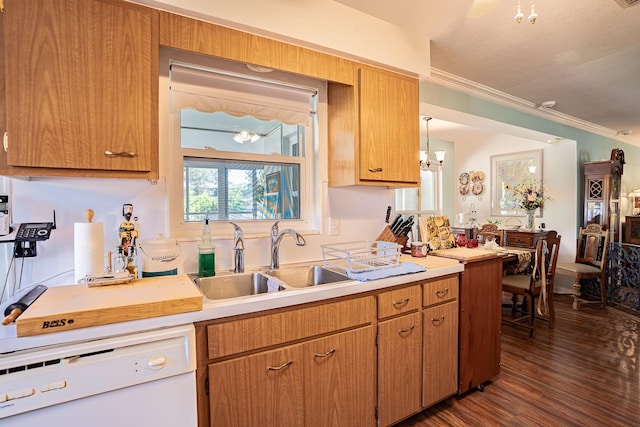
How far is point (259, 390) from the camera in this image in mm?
1303

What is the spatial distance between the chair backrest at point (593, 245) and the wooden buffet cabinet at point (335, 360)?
3770 millimetres

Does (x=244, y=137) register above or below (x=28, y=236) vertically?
above

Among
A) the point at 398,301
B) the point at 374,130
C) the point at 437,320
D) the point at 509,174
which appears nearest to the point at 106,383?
the point at 398,301

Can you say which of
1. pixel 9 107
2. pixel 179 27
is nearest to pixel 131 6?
pixel 179 27

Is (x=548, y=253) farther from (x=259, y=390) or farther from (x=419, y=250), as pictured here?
(x=259, y=390)

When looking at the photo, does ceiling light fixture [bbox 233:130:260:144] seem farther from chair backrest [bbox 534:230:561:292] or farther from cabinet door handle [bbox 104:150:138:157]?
chair backrest [bbox 534:230:561:292]

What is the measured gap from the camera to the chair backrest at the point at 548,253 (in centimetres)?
313

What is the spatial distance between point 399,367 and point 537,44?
2505 mm

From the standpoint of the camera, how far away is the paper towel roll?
1.30 metres

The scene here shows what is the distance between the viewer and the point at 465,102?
3143 mm

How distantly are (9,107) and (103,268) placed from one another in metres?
0.70

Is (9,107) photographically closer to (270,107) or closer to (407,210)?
(270,107)

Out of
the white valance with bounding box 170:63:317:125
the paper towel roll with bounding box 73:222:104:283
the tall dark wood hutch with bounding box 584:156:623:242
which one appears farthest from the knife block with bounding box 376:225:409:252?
the tall dark wood hutch with bounding box 584:156:623:242

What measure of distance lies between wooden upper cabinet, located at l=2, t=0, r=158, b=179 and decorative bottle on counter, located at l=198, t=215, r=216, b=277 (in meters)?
0.42
